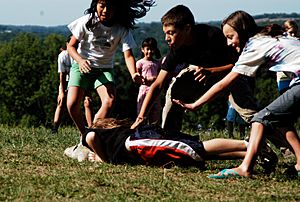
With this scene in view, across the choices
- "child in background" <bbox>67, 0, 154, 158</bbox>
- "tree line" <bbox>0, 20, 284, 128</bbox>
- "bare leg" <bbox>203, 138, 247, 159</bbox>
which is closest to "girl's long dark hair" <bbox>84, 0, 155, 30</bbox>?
"child in background" <bbox>67, 0, 154, 158</bbox>

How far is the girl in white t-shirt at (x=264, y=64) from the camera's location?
6508 mm

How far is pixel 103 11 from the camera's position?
8.38 m

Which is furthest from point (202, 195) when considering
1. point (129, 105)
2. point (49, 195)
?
point (129, 105)

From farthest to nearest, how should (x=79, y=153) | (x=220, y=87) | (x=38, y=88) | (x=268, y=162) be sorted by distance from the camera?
(x=38, y=88)
(x=79, y=153)
(x=268, y=162)
(x=220, y=87)

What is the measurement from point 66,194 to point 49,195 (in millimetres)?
131

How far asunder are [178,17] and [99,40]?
1.51 meters

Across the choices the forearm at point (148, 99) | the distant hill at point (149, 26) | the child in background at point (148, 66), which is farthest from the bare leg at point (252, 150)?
the child in background at point (148, 66)

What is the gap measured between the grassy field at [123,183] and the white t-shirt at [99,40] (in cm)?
143

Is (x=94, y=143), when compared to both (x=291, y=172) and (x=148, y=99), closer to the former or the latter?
(x=148, y=99)

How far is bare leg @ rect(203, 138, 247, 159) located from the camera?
7.12 meters

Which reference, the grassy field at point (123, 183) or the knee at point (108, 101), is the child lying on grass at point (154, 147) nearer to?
the grassy field at point (123, 183)

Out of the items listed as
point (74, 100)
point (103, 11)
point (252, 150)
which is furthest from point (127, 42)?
point (252, 150)

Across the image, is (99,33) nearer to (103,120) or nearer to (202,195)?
(103,120)

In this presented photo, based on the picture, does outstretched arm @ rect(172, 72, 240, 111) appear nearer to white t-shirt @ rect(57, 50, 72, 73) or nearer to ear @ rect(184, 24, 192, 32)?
ear @ rect(184, 24, 192, 32)
